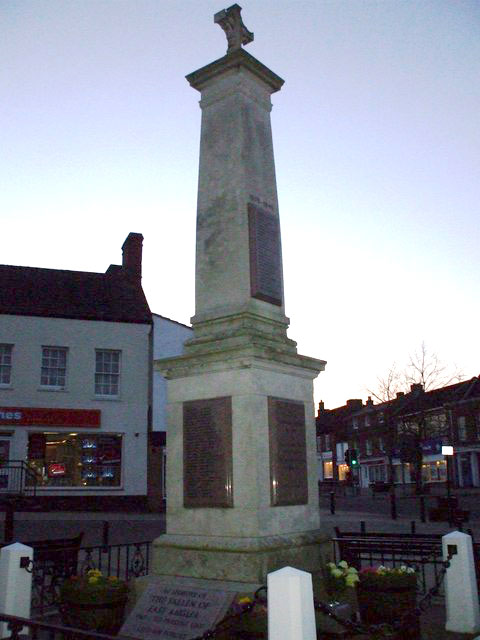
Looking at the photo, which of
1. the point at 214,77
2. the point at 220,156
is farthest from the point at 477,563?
the point at 214,77

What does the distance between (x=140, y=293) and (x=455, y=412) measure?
39.1 metres

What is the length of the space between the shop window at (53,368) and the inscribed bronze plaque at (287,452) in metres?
22.5

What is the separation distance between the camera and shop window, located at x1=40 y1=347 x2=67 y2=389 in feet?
94.5

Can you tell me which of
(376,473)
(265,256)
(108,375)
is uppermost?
(108,375)

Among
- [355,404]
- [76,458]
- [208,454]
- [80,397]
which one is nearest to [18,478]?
[76,458]

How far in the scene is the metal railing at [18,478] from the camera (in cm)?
2641

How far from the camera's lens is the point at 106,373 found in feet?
97.2

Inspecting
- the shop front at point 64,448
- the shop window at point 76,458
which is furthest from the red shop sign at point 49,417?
the shop window at point 76,458

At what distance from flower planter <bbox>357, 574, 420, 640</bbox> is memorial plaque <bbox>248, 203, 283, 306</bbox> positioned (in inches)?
147

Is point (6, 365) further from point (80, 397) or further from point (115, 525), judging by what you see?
point (115, 525)

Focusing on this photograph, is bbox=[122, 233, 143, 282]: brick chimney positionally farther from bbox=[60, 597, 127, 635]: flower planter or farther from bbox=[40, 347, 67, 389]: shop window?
bbox=[60, 597, 127, 635]: flower planter

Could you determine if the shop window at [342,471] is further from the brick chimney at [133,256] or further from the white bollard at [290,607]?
the white bollard at [290,607]

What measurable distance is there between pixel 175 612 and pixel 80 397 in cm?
2296

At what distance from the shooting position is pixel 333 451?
83312 millimetres
